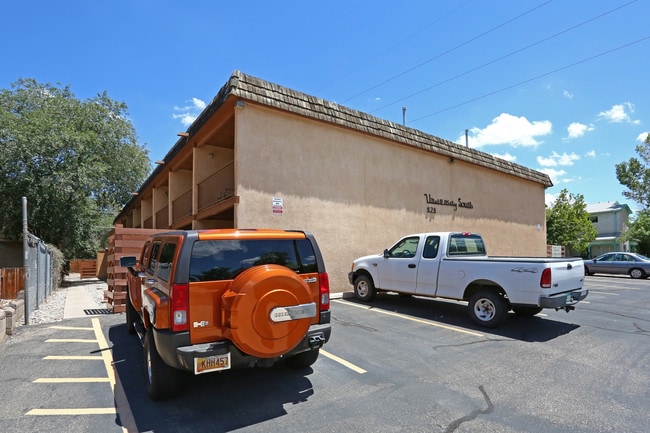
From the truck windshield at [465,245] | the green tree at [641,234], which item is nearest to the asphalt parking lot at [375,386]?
the truck windshield at [465,245]

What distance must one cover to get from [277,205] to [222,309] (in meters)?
7.24

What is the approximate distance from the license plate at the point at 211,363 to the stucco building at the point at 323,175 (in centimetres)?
664

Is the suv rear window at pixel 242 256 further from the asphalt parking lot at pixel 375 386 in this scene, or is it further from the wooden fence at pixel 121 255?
the wooden fence at pixel 121 255

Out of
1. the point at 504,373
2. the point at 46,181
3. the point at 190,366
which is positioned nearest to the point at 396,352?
the point at 504,373

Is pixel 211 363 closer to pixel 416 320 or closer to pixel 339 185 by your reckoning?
pixel 416 320

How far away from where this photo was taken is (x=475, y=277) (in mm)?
7285

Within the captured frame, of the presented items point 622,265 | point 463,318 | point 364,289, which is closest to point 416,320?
point 463,318

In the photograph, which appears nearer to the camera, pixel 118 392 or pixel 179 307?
pixel 179 307

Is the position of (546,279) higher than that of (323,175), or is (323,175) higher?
(323,175)

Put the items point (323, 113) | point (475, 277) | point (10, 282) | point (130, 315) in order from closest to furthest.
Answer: point (130, 315) < point (475, 277) < point (10, 282) < point (323, 113)

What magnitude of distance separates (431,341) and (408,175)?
9.07 metres

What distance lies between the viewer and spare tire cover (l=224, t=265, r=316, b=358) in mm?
3576

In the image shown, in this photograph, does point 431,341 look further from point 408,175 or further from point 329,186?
point 408,175

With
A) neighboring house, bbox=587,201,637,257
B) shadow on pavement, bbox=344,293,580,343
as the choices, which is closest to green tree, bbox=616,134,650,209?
neighboring house, bbox=587,201,637,257
